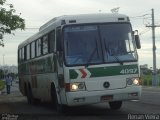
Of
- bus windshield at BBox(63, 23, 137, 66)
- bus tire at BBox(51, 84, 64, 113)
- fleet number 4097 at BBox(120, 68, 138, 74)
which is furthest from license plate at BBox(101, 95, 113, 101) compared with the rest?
bus tire at BBox(51, 84, 64, 113)

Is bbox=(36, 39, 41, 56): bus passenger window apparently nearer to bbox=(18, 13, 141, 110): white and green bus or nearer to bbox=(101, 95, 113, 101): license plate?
bbox=(18, 13, 141, 110): white and green bus

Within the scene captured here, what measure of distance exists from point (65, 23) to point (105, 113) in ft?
10.9

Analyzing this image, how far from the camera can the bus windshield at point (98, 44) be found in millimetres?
16875

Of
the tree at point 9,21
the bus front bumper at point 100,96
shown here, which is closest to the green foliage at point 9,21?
the tree at point 9,21

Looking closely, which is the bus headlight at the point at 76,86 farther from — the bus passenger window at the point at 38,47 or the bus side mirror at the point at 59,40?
the bus passenger window at the point at 38,47

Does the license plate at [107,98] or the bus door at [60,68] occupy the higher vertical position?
the bus door at [60,68]

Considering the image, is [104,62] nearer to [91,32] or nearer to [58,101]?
[91,32]

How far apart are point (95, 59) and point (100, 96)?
116 cm

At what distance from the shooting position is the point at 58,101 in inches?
706

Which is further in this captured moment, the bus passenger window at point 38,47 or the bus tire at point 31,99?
the bus tire at point 31,99

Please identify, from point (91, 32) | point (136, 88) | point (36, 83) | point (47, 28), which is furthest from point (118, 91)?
point (36, 83)

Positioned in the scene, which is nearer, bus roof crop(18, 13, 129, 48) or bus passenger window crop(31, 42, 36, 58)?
bus roof crop(18, 13, 129, 48)

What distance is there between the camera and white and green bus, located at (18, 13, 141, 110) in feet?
54.7

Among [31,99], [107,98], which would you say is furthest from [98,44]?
[31,99]
